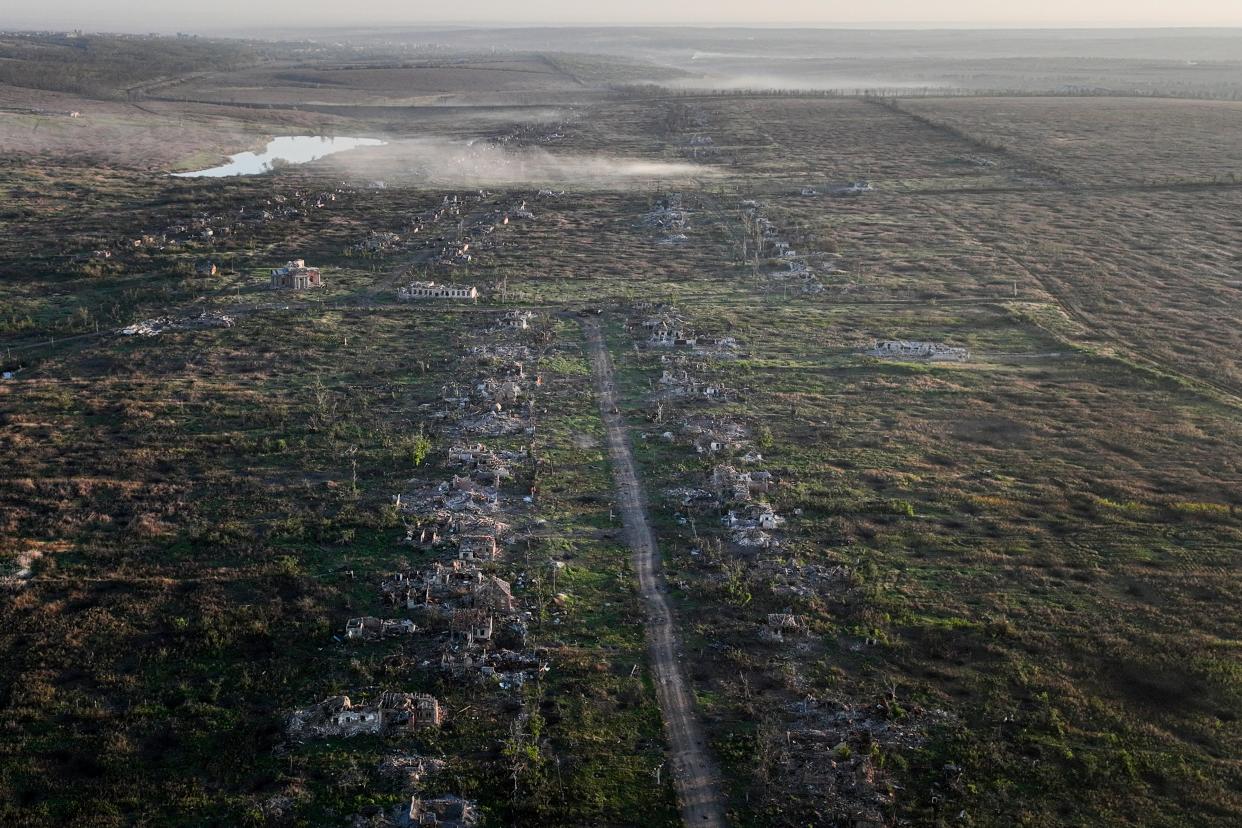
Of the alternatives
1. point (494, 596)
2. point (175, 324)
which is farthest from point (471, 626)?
point (175, 324)

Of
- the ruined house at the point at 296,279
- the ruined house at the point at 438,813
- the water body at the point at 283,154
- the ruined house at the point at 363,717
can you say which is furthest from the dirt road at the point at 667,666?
the water body at the point at 283,154

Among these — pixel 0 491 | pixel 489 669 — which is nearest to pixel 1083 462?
pixel 489 669

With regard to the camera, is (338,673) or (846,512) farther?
(846,512)

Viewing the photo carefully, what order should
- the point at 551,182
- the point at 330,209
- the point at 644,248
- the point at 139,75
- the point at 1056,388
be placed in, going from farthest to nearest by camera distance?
1. the point at 139,75
2. the point at 551,182
3. the point at 330,209
4. the point at 644,248
5. the point at 1056,388

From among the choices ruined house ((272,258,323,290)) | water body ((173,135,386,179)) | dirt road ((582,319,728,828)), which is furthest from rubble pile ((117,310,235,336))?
water body ((173,135,386,179))

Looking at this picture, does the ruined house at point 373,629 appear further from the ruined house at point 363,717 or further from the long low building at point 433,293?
the long low building at point 433,293

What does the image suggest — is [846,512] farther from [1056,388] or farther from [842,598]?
[1056,388]
